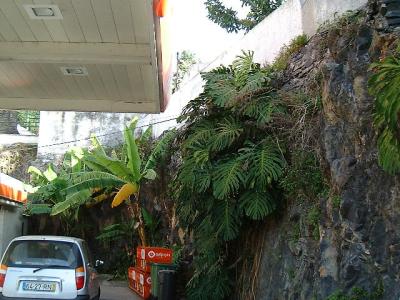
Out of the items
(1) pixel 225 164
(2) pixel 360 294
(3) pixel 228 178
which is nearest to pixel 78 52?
(1) pixel 225 164

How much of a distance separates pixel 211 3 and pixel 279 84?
33.4ft

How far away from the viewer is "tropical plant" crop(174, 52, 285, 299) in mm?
8164

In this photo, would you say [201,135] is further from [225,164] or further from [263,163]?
[263,163]

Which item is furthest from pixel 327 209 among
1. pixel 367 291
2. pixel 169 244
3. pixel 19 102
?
pixel 169 244

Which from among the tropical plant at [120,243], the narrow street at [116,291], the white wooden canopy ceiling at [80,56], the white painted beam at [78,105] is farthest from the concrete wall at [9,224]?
the white wooden canopy ceiling at [80,56]

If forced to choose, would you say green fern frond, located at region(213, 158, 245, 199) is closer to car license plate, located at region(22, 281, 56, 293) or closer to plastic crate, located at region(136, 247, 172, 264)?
car license plate, located at region(22, 281, 56, 293)

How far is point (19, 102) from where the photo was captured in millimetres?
11492

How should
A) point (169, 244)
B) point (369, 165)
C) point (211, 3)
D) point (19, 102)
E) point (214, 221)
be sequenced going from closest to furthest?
point (369, 165) < point (214, 221) < point (19, 102) < point (169, 244) < point (211, 3)

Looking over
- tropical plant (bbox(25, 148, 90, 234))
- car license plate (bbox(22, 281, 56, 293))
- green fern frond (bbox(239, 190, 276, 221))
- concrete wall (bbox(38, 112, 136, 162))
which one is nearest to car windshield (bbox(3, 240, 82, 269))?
car license plate (bbox(22, 281, 56, 293))

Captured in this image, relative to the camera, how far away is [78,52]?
8.28 m

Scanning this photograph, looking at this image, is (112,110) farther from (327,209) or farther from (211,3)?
(211,3)

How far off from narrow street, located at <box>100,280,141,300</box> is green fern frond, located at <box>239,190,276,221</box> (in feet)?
23.9

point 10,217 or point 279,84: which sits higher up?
point 279,84

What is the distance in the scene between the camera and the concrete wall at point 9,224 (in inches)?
624
